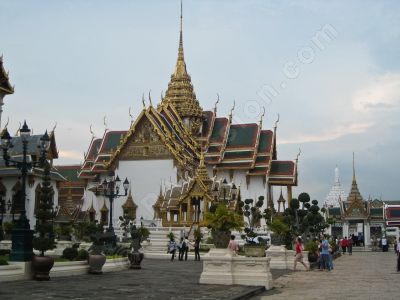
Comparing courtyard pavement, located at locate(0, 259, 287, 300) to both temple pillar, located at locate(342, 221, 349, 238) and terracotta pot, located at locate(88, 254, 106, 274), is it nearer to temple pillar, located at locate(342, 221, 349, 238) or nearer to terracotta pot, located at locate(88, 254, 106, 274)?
terracotta pot, located at locate(88, 254, 106, 274)

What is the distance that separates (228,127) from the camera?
53.2m

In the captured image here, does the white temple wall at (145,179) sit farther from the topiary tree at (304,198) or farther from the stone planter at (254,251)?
the stone planter at (254,251)

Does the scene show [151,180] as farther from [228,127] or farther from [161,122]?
[228,127]

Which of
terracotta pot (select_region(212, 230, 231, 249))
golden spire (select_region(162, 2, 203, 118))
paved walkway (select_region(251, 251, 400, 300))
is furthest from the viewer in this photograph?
golden spire (select_region(162, 2, 203, 118))

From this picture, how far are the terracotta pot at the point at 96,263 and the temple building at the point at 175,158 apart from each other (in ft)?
89.4

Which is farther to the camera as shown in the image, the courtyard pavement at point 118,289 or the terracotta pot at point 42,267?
the terracotta pot at point 42,267

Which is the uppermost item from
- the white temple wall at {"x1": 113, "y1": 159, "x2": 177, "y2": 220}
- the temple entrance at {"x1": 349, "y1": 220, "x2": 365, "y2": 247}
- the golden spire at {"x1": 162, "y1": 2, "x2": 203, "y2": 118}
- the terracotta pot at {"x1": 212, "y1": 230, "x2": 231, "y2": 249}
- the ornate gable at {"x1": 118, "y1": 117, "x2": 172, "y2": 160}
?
the golden spire at {"x1": 162, "y1": 2, "x2": 203, "y2": 118}

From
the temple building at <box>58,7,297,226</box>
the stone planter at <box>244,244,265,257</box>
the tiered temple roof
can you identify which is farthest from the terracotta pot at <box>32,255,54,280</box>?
the temple building at <box>58,7,297,226</box>

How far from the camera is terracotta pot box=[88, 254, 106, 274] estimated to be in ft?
52.8

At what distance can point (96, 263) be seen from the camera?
16109mm

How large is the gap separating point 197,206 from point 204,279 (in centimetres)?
2604

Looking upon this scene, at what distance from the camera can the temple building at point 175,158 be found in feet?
157

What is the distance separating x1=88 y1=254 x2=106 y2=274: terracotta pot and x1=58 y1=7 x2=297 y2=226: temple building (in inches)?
1073

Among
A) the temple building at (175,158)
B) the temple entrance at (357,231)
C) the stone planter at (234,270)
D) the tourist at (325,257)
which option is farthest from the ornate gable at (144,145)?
the stone planter at (234,270)
